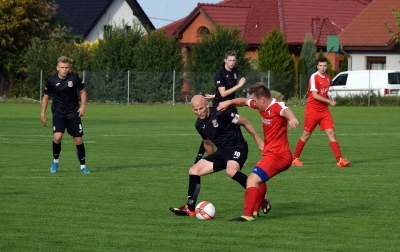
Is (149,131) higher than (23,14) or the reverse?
the reverse

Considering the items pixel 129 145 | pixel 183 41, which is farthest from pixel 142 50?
pixel 129 145

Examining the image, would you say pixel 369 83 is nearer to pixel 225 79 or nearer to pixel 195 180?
pixel 225 79

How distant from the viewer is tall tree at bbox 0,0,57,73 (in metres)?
53.9

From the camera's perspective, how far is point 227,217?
419 inches

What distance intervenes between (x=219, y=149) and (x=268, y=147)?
89 cm

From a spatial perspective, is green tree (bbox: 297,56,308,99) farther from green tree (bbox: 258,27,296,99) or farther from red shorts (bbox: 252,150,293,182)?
red shorts (bbox: 252,150,293,182)

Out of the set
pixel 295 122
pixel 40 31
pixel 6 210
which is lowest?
pixel 6 210

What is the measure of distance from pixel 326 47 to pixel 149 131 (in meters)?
35.4

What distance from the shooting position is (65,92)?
1550cm

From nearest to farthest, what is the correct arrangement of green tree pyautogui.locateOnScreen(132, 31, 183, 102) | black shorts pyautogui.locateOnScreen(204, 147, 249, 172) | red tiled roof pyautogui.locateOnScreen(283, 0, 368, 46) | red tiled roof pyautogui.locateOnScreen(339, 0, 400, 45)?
black shorts pyautogui.locateOnScreen(204, 147, 249, 172) → green tree pyautogui.locateOnScreen(132, 31, 183, 102) → red tiled roof pyautogui.locateOnScreen(339, 0, 400, 45) → red tiled roof pyautogui.locateOnScreen(283, 0, 368, 46)

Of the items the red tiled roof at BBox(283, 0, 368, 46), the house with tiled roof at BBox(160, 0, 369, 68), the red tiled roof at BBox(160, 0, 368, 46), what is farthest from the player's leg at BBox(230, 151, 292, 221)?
the red tiled roof at BBox(283, 0, 368, 46)

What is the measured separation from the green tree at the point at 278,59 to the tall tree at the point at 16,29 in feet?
47.0

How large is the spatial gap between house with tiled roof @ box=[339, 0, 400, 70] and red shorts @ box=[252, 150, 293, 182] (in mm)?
45748

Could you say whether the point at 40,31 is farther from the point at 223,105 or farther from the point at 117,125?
the point at 223,105
